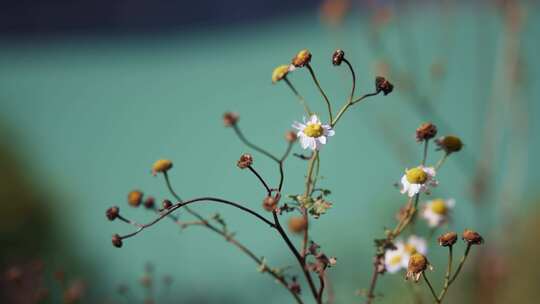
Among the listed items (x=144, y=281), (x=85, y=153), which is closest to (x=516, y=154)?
(x=144, y=281)

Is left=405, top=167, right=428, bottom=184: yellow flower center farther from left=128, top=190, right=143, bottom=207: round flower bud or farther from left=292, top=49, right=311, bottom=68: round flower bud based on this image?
left=128, top=190, right=143, bottom=207: round flower bud

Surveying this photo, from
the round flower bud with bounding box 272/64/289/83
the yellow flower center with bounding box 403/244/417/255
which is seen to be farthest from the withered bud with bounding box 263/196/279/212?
the yellow flower center with bounding box 403/244/417/255

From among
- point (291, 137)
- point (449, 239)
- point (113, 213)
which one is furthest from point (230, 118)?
point (449, 239)

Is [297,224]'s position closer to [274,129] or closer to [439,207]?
[439,207]

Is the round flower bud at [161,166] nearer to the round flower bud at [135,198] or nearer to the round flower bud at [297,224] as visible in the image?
the round flower bud at [135,198]

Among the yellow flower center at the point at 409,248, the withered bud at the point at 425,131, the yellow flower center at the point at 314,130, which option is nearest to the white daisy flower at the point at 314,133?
the yellow flower center at the point at 314,130
